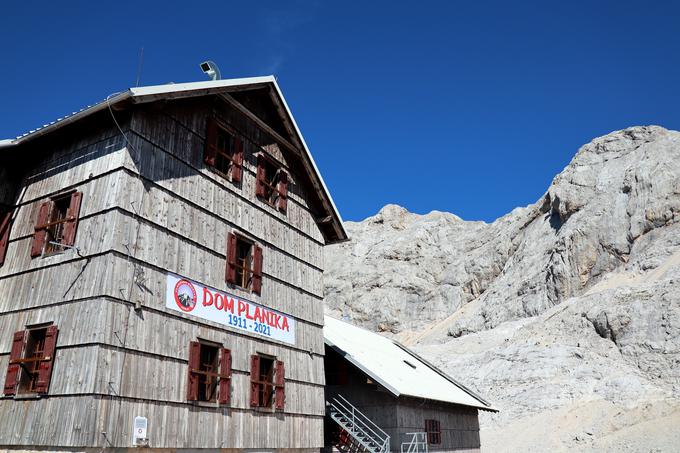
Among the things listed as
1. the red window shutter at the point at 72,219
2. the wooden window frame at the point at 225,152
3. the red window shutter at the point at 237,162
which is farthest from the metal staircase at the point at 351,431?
the red window shutter at the point at 72,219

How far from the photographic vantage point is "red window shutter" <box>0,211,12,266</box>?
46.2ft

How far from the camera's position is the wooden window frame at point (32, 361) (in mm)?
11711

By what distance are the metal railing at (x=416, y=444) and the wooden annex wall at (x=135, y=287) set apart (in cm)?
587

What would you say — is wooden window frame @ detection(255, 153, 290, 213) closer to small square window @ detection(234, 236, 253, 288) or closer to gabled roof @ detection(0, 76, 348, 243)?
gabled roof @ detection(0, 76, 348, 243)

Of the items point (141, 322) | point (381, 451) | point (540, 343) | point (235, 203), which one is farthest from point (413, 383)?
point (540, 343)

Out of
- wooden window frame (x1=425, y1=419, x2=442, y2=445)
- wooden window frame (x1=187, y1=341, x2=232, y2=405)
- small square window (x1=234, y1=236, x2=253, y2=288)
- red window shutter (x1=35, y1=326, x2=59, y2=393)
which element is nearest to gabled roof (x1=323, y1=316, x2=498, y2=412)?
wooden window frame (x1=425, y1=419, x2=442, y2=445)

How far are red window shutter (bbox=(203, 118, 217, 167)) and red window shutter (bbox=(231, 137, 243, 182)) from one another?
0.86m

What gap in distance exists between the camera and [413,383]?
76.1 ft

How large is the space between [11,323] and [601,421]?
1413 inches

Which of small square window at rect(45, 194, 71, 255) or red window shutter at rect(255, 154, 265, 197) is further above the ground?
red window shutter at rect(255, 154, 265, 197)

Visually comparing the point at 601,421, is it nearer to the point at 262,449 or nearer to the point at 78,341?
the point at 262,449

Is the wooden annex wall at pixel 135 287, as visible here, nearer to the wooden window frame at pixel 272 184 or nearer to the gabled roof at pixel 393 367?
the wooden window frame at pixel 272 184

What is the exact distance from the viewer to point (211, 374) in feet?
45.9

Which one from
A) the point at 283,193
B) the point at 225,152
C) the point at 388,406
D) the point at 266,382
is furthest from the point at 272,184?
the point at 388,406
